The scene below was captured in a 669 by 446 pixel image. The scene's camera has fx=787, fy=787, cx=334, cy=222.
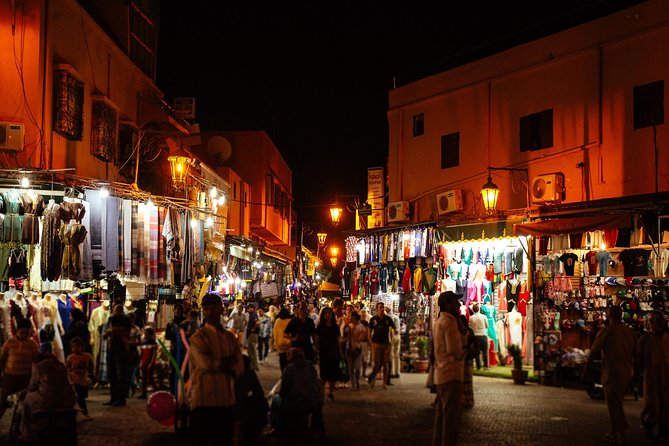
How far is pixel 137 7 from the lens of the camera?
23.8 meters

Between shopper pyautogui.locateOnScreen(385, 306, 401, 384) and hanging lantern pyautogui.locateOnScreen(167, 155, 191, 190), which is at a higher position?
hanging lantern pyautogui.locateOnScreen(167, 155, 191, 190)

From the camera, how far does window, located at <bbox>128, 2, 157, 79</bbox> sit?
2359cm

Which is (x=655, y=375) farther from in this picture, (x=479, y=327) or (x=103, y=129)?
(x=103, y=129)

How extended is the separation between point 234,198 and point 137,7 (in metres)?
14.3

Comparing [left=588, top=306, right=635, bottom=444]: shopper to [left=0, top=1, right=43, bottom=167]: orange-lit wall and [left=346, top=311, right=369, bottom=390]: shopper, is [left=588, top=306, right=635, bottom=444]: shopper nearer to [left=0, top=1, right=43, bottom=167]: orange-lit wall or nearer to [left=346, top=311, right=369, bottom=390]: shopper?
[left=346, top=311, right=369, bottom=390]: shopper

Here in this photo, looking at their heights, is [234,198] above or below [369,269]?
above

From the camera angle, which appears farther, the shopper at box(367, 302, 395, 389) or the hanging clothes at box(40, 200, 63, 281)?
the shopper at box(367, 302, 395, 389)

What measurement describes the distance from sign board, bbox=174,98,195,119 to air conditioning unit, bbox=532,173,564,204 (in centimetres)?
1366

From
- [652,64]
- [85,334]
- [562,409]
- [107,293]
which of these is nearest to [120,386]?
[85,334]

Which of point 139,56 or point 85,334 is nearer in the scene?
point 85,334

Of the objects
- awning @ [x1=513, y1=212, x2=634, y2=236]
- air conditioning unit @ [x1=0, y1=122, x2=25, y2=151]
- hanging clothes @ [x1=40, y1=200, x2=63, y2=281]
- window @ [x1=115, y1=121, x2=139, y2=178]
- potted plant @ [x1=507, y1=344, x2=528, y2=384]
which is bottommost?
potted plant @ [x1=507, y1=344, x2=528, y2=384]

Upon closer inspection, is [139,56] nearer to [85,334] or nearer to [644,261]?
[85,334]

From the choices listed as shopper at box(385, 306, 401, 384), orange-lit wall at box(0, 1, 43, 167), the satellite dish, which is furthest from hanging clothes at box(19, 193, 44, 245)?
the satellite dish

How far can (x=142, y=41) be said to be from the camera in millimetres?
24781
